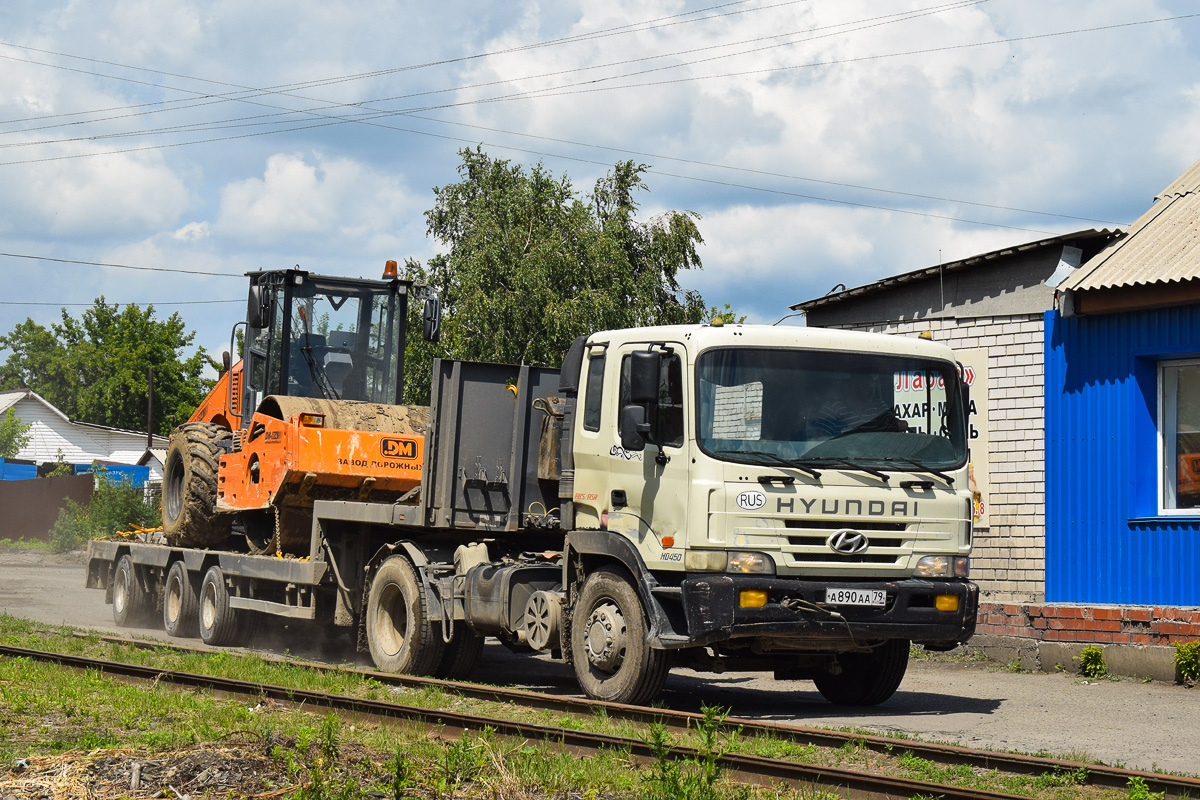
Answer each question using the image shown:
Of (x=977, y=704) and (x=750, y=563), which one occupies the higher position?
(x=750, y=563)

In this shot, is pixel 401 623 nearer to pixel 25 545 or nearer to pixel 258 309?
pixel 258 309

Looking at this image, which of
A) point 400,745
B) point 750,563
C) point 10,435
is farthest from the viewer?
point 10,435

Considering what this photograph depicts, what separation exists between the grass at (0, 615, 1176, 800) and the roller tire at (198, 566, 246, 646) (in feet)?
14.8

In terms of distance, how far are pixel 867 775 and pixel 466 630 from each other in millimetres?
5555

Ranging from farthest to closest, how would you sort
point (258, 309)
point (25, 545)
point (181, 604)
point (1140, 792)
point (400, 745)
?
point (25, 545)
point (181, 604)
point (258, 309)
point (400, 745)
point (1140, 792)

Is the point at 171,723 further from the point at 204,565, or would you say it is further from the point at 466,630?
the point at 204,565

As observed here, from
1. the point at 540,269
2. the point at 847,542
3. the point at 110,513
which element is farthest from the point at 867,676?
the point at 110,513

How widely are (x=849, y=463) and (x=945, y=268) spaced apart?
21.8ft

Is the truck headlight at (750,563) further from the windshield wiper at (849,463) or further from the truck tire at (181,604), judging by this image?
the truck tire at (181,604)

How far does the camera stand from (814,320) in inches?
656

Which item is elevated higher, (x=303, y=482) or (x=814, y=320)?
(x=814, y=320)

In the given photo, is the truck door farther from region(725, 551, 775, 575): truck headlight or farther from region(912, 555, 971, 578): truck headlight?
region(912, 555, 971, 578): truck headlight

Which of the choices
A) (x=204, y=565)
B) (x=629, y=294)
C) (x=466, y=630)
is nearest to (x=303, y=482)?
(x=466, y=630)

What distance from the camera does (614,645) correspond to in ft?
31.0
